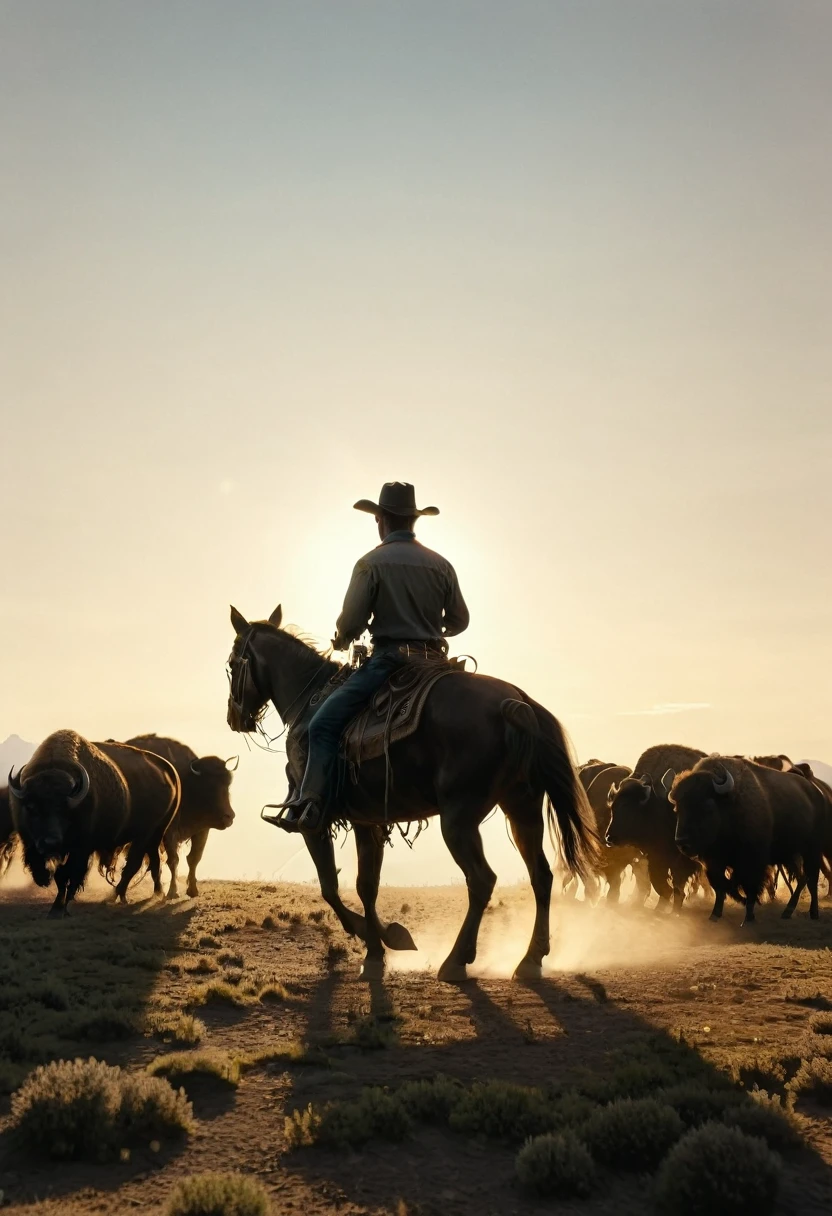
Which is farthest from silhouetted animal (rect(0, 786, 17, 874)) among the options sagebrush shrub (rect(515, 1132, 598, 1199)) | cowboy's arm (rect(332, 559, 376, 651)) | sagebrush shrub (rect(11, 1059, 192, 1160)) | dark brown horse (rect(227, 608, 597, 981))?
sagebrush shrub (rect(515, 1132, 598, 1199))

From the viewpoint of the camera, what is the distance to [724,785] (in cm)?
1859

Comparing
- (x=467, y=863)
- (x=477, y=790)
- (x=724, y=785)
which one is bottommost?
(x=467, y=863)

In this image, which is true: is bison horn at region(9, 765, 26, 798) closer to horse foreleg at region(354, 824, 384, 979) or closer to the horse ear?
the horse ear

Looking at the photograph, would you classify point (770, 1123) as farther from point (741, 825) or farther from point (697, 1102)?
point (741, 825)

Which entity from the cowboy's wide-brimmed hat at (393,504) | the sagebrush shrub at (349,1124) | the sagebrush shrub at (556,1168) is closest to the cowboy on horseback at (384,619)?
the cowboy's wide-brimmed hat at (393,504)

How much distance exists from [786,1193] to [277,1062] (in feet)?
11.7

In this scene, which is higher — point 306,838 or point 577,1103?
point 306,838

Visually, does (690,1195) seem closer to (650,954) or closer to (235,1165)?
(235,1165)

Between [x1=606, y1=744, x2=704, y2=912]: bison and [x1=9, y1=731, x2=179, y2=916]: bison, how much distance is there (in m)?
9.02

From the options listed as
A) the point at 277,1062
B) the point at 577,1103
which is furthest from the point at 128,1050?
the point at 577,1103

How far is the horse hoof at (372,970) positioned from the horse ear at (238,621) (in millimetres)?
4392

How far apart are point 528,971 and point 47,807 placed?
819 cm

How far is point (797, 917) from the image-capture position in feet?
64.9

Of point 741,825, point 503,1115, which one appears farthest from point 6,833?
point 503,1115
